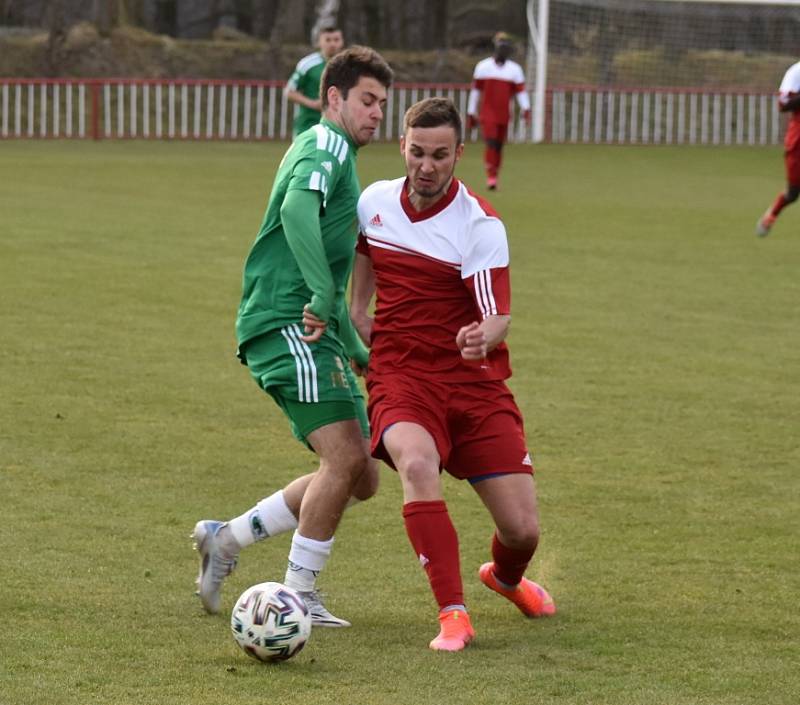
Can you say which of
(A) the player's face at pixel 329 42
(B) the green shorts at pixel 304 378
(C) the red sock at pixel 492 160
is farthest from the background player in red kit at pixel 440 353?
(C) the red sock at pixel 492 160

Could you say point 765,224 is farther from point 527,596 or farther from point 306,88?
point 527,596

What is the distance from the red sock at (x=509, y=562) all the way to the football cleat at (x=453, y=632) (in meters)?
0.40

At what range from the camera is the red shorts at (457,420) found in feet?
16.7

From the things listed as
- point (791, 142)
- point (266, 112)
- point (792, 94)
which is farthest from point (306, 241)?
point (266, 112)

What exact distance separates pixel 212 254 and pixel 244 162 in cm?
1162

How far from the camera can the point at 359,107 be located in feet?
17.6

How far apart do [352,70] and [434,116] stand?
391 millimetres

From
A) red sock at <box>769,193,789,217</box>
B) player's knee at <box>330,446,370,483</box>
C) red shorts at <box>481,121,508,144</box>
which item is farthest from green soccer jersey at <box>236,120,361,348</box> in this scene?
red shorts at <box>481,121,508,144</box>

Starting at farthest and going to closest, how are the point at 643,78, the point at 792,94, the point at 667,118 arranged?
the point at 643,78, the point at 667,118, the point at 792,94

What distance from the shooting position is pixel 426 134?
505cm

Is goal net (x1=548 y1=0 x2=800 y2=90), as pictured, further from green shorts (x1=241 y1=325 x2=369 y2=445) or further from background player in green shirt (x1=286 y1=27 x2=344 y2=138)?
green shorts (x1=241 y1=325 x2=369 y2=445)

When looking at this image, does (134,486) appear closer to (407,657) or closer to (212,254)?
(407,657)

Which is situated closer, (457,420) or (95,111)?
(457,420)

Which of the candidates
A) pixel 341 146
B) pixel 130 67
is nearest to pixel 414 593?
pixel 341 146
